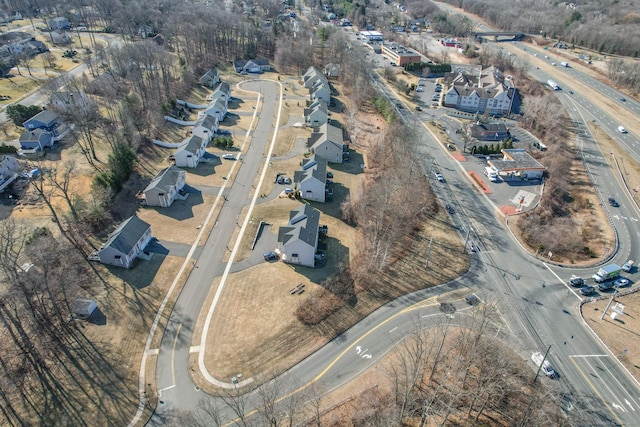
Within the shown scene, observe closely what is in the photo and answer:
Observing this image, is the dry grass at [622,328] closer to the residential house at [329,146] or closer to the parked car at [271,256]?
the parked car at [271,256]

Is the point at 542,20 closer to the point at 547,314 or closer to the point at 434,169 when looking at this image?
the point at 434,169

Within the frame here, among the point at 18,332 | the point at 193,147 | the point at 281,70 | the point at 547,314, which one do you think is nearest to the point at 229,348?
the point at 18,332

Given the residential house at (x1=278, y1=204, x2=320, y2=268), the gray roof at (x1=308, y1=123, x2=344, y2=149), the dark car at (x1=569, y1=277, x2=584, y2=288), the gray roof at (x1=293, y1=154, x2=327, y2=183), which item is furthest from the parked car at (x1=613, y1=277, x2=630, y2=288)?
the gray roof at (x1=308, y1=123, x2=344, y2=149)

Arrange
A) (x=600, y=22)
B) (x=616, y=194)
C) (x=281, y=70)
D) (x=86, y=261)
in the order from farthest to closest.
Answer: (x=600, y=22) < (x=281, y=70) < (x=616, y=194) < (x=86, y=261)

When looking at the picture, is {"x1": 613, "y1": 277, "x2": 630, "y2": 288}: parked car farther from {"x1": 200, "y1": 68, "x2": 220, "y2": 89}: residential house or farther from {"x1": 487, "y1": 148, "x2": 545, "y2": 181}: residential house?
{"x1": 200, "y1": 68, "x2": 220, "y2": 89}: residential house

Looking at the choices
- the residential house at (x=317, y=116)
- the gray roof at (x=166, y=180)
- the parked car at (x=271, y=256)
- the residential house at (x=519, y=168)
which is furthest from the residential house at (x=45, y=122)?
the residential house at (x=519, y=168)

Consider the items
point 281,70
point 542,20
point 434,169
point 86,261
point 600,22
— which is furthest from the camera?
point 542,20

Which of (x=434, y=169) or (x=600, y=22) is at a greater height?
(x=600, y=22)
